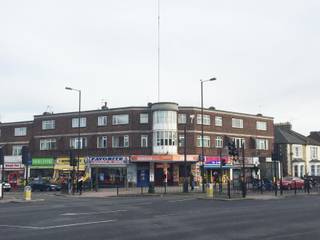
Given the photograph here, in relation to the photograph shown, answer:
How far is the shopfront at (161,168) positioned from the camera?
6372 centimetres

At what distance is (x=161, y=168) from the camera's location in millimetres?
65188

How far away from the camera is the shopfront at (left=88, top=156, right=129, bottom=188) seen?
65062mm

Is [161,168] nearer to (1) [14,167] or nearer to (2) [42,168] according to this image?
(2) [42,168]

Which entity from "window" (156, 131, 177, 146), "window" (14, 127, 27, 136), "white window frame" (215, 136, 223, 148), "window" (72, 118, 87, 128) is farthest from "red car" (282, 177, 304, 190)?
"window" (14, 127, 27, 136)

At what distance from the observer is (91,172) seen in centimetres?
6725

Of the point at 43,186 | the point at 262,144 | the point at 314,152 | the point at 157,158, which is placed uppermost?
the point at 262,144

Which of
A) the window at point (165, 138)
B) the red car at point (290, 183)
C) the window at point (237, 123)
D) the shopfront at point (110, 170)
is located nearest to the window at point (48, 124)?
the shopfront at point (110, 170)

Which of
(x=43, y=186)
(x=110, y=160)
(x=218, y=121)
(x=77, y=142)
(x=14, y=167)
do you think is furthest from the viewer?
(x=14, y=167)

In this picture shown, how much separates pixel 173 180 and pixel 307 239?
5212 centimetres

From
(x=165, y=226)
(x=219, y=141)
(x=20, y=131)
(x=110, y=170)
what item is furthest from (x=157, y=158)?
(x=165, y=226)

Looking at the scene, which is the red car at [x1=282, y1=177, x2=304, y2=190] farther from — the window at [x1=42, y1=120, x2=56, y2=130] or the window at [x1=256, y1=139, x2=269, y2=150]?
the window at [x1=42, y1=120, x2=56, y2=130]

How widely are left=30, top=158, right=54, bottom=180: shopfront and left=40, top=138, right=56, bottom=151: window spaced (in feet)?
5.73

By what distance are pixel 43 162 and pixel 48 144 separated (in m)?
2.66

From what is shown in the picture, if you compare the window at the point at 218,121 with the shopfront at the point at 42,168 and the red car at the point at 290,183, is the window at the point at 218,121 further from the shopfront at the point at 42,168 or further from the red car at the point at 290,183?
the shopfront at the point at 42,168
